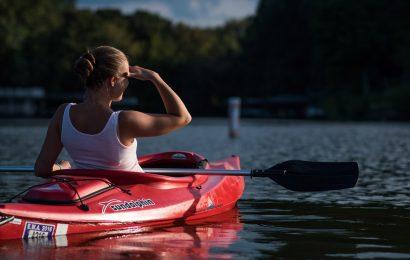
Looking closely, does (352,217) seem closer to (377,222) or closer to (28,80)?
(377,222)

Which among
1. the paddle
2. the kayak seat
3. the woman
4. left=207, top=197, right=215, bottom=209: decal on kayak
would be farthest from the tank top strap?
the kayak seat

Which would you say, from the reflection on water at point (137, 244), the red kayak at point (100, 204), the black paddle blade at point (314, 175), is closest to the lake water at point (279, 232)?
the reflection on water at point (137, 244)

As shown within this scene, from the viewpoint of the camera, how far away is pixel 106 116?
7.92 m

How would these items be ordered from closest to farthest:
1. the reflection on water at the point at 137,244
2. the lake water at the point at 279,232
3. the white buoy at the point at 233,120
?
the reflection on water at the point at 137,244, the lake water at the point at 279,232, the white buoy at the point at 233,120

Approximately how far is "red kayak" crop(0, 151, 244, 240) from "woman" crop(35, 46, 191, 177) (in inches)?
13.9

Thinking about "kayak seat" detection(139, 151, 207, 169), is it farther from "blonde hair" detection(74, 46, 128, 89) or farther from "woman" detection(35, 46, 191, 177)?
"blonde hair" detection(74, 46, 128, 89)

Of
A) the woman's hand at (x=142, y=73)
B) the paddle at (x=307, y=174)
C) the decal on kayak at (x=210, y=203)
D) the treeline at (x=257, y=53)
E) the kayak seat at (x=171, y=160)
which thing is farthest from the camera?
the treeline at (x=257, y=53)

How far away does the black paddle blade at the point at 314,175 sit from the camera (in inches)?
381

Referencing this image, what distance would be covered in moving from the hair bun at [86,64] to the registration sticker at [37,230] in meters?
1.38

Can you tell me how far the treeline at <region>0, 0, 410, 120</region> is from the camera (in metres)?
88.7

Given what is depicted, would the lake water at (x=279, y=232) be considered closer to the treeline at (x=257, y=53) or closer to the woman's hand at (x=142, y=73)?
the woman's hand at (x=142, y=73)

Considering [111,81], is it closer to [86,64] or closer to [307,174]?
[86,64]

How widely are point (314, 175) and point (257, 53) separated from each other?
336 ft

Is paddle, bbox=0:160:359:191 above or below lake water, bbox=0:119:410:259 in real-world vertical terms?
above
